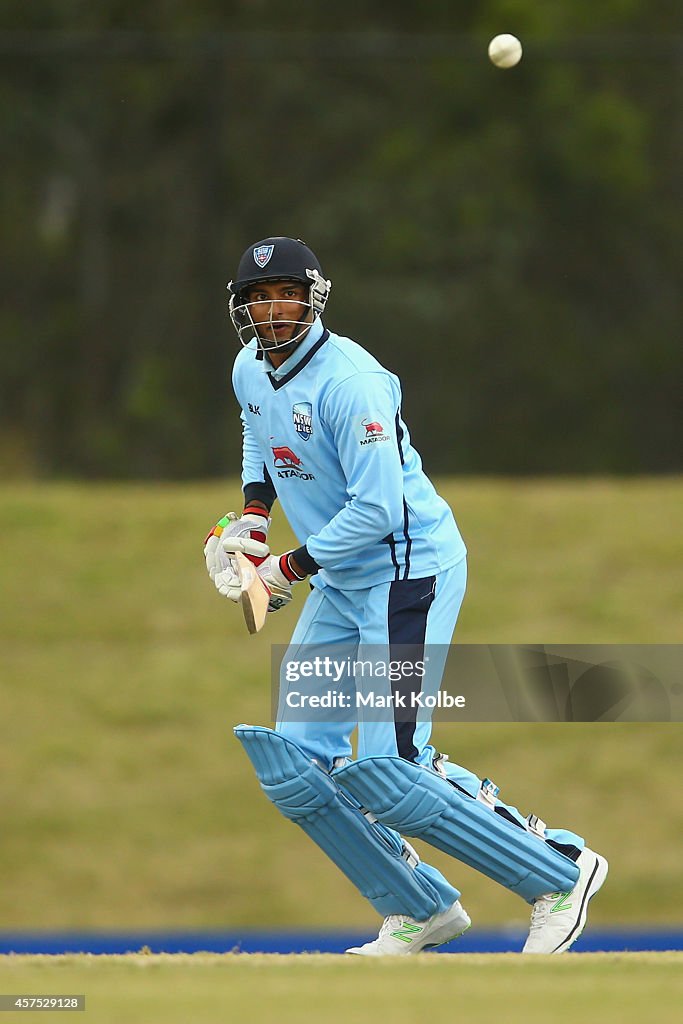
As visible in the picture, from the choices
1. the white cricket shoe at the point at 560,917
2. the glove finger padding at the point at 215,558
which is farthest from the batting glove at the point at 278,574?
the white cricket shoe at the point at 560,917

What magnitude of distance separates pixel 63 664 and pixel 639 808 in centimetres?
356

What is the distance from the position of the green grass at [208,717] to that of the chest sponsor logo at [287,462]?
182 inches

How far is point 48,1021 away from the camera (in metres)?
3.14

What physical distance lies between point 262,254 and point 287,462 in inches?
22.6

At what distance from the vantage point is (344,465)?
4.35 m

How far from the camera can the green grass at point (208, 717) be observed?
8875mm

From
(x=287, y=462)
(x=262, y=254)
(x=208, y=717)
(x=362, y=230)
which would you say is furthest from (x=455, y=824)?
(x=362, y=230)

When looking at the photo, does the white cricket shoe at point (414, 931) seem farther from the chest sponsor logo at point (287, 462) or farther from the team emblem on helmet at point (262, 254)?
the team emblem on helmet at point (262, 254)

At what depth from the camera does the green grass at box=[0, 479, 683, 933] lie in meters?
8.88

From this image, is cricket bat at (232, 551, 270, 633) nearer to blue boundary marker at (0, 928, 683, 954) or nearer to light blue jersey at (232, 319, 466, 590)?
light blue jersey at (232, 319, 466, 590)

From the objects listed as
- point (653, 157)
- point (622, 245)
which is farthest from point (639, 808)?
point (653, 157)

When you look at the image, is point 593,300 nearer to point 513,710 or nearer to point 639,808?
point 639,808

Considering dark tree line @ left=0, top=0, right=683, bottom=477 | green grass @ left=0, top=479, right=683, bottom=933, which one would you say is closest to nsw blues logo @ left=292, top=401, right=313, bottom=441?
green grass @ left=0, top=479, right=683, bottom=933

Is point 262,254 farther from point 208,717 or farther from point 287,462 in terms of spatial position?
point 208,717
